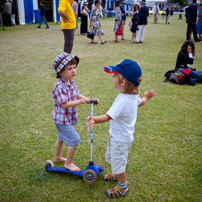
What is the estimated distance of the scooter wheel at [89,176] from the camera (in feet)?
7.04

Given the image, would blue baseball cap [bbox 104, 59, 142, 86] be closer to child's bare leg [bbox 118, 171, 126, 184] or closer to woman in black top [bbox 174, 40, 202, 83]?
child's bare leg [bbox 118, 171, 126, 184]

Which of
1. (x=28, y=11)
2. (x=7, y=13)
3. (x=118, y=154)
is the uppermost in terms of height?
(x=28, y=11)

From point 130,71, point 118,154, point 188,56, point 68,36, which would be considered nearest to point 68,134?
point 118,154

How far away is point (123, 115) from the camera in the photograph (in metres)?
1.80

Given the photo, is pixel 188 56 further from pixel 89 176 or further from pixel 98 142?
pixel 89 176

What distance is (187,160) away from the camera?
2625mm

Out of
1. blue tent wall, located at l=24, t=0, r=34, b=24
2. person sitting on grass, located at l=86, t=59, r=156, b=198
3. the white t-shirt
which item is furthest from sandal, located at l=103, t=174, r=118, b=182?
blue tent wall, located at l=24, t=0, r=34, b=24

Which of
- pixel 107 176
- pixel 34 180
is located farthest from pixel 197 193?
pixel 34 180

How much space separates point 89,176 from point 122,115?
34.4 inches

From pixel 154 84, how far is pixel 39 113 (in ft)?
9.88

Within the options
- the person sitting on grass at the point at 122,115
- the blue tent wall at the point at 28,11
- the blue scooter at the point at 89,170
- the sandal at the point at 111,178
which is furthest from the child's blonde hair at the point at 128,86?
the blue tent wall at the point at 28,11

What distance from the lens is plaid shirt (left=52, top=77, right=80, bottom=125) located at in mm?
2016

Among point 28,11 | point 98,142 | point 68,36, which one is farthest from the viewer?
point 28,11

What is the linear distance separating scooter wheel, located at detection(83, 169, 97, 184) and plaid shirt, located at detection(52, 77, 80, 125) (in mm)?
580
